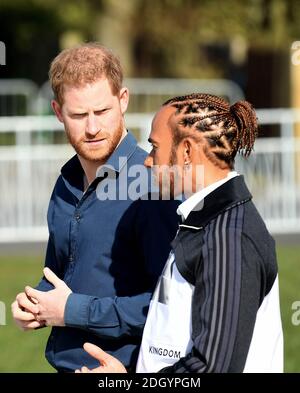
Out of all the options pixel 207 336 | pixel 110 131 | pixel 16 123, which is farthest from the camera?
pixel 16 123

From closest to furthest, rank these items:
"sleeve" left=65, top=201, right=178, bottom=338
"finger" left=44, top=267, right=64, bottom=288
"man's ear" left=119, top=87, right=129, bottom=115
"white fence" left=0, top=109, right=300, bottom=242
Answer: "sleeve" left=65, top=201, right=178, bottom=338
"finger" left=44, top=267, right=64, bottom=288
"man's ear" left=119, top=87, right=129, bottom=115
"white fence" left=0, top=109, right=300, bottom=242

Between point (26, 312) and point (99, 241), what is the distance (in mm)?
348

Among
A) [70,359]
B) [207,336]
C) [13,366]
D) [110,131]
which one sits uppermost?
[110,131]

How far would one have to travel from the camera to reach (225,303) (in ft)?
9.53

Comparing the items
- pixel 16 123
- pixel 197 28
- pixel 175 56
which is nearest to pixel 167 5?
pixel 197 28

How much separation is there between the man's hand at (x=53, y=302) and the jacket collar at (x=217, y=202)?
0.63 m

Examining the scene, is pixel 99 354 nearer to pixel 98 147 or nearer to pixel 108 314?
pixel 108 314

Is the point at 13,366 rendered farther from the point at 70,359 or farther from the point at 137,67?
the point at 137,67

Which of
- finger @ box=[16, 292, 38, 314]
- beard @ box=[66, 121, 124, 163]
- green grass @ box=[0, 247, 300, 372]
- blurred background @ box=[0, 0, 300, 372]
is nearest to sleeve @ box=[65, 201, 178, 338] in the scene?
finger @ box=[16, 292, 38, 314]

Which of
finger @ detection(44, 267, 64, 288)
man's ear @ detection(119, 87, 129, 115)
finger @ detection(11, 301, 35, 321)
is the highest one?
man's ear @ detection(119, 87, 129, 115)

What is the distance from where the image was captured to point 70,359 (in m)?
3.70

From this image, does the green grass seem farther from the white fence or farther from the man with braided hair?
the man with braided hair

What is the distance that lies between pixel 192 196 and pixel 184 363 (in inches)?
19.5

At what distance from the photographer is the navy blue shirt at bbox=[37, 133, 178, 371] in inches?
137
